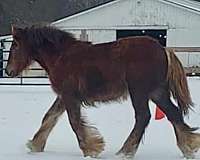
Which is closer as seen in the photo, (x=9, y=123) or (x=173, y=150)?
(x=173, y=150)

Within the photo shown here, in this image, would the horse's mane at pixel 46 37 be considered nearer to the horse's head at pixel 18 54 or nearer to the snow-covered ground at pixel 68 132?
the horse's head at pixel 18 54

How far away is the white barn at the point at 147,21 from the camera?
2525 centimetres

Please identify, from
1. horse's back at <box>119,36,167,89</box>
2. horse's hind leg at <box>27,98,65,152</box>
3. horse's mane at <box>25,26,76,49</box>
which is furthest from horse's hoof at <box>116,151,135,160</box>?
horse's mane at <box>25,26,76,49</box>

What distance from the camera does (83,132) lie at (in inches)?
220

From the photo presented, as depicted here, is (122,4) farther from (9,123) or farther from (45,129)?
(45,129)

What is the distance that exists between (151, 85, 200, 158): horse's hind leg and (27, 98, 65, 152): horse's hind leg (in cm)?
108

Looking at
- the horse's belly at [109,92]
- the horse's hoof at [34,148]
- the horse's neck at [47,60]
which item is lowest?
the horse's hoof at [34,148]

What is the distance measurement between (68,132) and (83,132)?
1886mm

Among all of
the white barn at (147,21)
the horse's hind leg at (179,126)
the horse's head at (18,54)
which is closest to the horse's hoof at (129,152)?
the horse's hind leg at (179,126)

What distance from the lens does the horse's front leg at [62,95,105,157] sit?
5566 mm

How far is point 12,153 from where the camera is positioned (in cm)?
586

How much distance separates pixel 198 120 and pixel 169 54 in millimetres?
3304

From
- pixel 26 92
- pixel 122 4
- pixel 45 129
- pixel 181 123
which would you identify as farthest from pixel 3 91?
pixel 122 4

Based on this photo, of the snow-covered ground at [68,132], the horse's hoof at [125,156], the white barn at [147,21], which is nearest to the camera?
the horse's hoof at [125,156]
